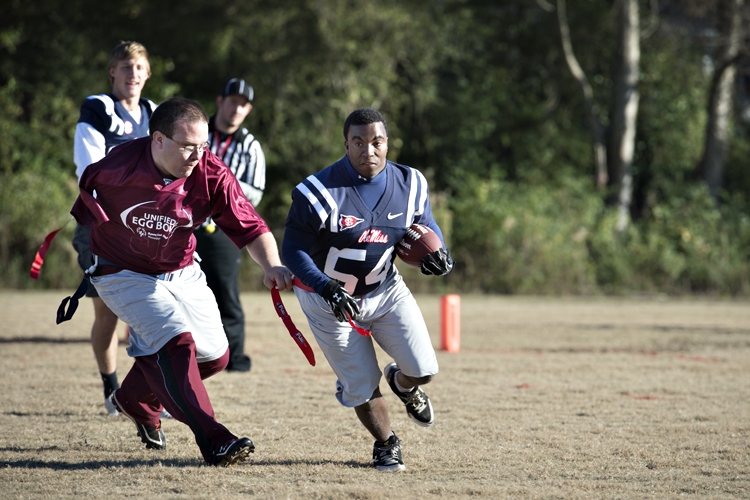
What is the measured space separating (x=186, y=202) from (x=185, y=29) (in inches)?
865

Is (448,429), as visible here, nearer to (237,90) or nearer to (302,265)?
(302,265)

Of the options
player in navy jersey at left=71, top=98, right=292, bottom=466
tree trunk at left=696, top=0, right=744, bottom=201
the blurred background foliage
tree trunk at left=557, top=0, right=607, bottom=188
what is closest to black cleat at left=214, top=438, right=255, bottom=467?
player in navy jersey at left=71, top=98, right=292, bottom=466

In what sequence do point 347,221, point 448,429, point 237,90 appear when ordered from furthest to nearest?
1. point 237,90
2. point 448,429
3. point 347,221

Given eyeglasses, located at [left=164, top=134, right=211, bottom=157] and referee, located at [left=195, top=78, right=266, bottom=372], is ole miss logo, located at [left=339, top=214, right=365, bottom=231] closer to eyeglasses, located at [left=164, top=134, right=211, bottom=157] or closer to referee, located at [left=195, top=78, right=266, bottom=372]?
eyeglasses, located at [left=164, top=134, right=211, bottom=157]

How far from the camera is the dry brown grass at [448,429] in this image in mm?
4137

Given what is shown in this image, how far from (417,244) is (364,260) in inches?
11.2

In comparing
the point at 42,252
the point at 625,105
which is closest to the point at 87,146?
the point at 42,252

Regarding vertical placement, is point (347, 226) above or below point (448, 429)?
above

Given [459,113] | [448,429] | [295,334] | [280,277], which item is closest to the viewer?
[280,277]

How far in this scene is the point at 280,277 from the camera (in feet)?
13.9

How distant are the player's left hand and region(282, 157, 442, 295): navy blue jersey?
119mm

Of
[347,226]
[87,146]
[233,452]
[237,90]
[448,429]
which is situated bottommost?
[448,429]

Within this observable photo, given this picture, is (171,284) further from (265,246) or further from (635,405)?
(635,405)

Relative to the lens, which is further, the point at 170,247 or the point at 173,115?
the point at 170,247
